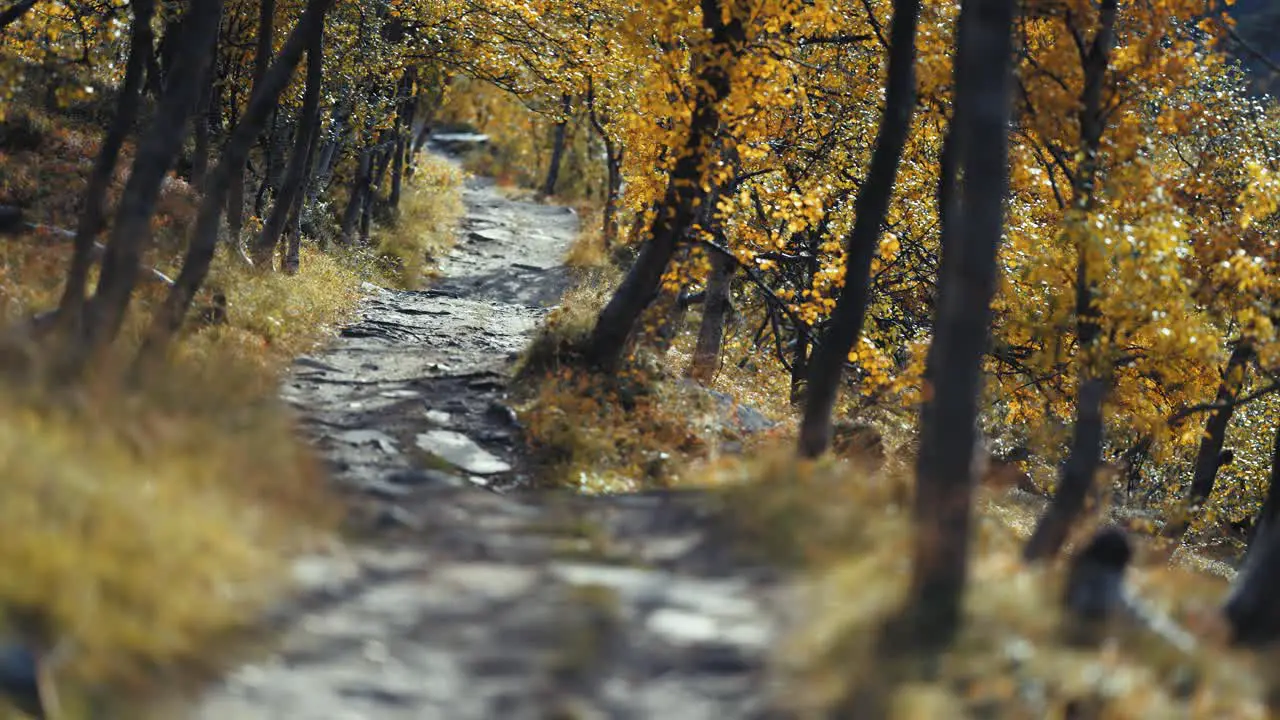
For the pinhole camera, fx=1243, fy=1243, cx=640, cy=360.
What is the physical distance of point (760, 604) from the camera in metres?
6.90

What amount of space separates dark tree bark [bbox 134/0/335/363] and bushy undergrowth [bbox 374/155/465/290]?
37.1 feet

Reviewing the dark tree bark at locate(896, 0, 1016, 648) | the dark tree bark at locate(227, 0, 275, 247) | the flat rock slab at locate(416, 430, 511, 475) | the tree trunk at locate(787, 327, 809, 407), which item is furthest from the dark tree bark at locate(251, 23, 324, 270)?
the dark tree bark at locate(896, 0, 1016, 648)

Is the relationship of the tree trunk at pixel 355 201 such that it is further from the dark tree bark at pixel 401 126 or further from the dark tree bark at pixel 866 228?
the dark tree bark at pixel 866 228

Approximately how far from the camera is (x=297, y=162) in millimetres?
18406

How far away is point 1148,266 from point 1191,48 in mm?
2683

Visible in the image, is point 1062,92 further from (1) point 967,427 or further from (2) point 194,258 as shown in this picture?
(2) point 194,258

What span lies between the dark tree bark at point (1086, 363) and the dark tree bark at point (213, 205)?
6.67 meters

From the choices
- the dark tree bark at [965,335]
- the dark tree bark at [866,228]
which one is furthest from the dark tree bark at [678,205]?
the dark tree bark at [965,335]

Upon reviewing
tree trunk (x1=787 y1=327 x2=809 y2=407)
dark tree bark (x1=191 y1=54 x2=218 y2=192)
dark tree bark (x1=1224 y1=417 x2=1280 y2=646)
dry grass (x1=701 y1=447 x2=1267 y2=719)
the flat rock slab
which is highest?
dark tree bark (x1=191 y1=54 x2=218 y2=192)

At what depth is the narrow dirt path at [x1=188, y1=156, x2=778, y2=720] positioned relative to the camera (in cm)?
558

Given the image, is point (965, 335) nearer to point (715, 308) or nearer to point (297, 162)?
point (715, 308)

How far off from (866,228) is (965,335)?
5106mm

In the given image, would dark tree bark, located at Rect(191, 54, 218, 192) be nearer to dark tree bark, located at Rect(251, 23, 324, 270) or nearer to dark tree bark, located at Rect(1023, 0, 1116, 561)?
dark tree bark, located at Rect(251, 23, 324, 270)

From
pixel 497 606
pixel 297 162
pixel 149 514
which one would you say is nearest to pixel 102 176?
pixel 149 514
